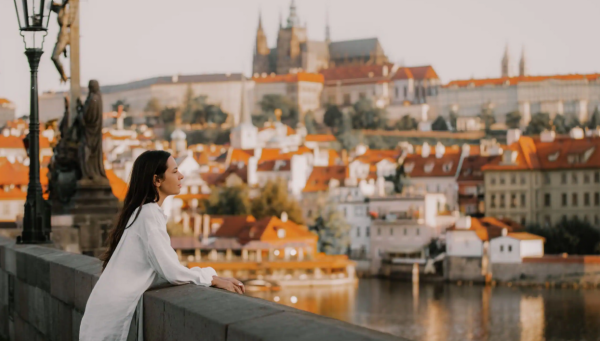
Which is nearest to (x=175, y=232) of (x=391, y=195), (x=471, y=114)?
(x=391, y=195)

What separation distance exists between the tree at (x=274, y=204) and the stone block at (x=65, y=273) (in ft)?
187

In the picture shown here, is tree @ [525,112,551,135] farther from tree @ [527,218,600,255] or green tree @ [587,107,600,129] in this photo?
tree @ [527,218,600,255]

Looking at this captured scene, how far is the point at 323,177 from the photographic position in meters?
71.9

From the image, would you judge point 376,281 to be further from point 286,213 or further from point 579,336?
point 579,336

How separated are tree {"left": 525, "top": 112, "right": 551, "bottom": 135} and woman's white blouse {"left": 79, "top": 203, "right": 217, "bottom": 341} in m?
96.8

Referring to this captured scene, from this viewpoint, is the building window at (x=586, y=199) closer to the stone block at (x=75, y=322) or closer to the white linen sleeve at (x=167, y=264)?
the stone block at (x=75, y=322)

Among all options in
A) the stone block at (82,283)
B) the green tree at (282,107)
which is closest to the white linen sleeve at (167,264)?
the stone block at (82,283)

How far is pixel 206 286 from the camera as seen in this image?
4125mm

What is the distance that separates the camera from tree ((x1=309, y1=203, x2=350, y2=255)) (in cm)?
6116

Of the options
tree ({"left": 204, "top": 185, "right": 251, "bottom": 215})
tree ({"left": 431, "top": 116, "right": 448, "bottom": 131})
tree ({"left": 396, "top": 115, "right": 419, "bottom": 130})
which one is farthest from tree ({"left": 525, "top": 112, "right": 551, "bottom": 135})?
tree ({"left": 204, "top": 185, "right": 251, "bottom": 215})

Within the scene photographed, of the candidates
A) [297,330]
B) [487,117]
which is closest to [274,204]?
[487,117]

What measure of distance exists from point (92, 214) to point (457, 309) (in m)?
35.7

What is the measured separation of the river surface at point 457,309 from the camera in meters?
40.2

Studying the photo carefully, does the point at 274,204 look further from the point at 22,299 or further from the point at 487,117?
the point at 22,299
